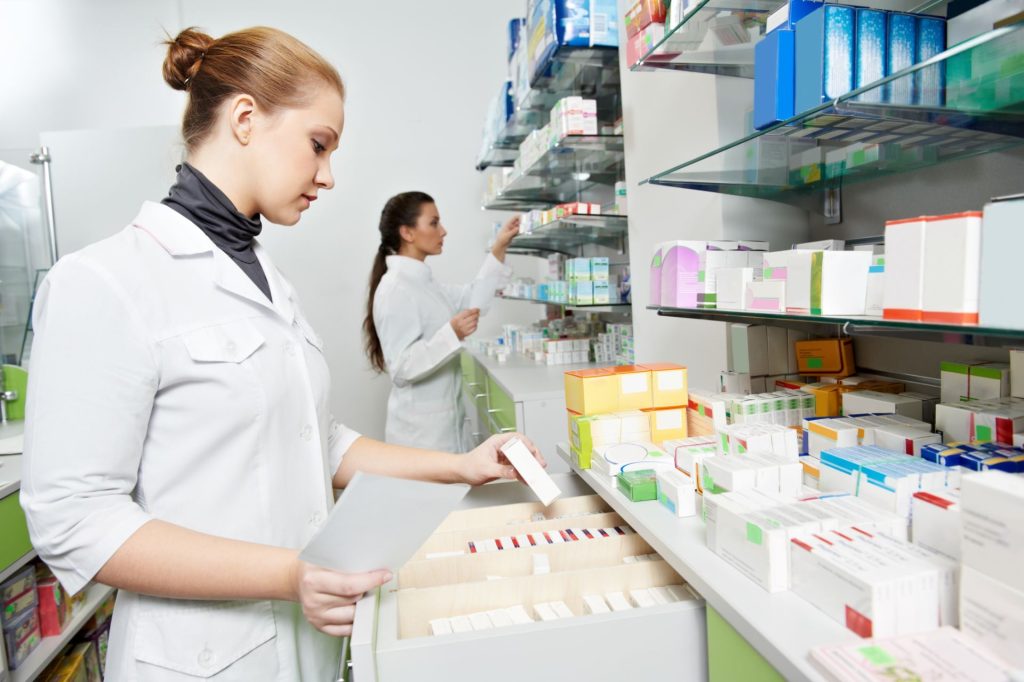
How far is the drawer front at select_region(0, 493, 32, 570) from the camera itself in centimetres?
218

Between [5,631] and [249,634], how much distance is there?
1718 mm

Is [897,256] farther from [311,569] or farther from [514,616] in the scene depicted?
[311,569]

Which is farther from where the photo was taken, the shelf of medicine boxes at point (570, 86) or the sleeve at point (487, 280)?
the sleeve at point (487, 280)

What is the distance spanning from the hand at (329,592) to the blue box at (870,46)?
3.85 ft

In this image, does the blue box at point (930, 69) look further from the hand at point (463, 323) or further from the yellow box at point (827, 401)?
the hand at point (463, 323)

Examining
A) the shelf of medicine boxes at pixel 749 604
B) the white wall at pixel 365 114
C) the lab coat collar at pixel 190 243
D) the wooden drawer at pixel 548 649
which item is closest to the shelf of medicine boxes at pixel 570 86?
the white wall at pixel 365 114

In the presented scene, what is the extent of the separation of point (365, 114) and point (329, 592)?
514 centimetres

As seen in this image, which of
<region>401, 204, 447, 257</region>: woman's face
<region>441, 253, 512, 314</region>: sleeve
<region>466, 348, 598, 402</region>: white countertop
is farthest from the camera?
<region>441, 253, 512, 314</region>: sleeve

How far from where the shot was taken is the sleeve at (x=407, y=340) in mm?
3445

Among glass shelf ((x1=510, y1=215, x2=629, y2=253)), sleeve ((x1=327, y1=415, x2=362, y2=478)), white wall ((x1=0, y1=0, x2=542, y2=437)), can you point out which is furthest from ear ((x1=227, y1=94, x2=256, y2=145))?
white wall ((x1=0, y1=0, x2=542, y2=437))

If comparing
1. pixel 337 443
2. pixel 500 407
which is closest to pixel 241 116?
pixel 337 443

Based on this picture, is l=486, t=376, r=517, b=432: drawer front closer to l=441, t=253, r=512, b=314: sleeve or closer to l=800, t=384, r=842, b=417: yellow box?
l=441, t=253, r=512, b=314: sleeve

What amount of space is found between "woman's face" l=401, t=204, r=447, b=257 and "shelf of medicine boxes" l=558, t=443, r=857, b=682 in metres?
2.80

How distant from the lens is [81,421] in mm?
970
